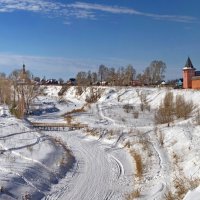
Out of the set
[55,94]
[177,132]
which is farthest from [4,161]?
[55,94]

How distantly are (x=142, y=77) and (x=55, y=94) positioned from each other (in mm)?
25098

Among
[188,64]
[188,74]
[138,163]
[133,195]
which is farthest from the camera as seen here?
[188,64]

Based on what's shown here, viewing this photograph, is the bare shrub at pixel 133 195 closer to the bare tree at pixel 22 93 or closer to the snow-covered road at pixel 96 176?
the snow-covered road at pixel 96 176

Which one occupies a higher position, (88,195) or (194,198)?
(194,198)

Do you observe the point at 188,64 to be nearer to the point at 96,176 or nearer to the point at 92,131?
the point at 92,131

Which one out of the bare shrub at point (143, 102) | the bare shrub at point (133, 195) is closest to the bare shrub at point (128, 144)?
the bare shrub at point (133, 195)

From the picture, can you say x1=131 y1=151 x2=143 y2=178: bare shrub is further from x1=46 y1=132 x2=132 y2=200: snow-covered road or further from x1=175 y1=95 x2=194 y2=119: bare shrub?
x1=175 y1=95 x2=194 y2=119: bare shrub

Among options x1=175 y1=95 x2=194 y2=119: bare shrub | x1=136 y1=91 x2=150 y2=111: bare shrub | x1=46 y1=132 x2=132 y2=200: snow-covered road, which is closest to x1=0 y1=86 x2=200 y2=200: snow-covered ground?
x1=46 y1=132 x2=132 y2=200: snow-covered road

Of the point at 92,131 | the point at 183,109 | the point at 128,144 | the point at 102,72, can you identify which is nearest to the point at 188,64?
the point at 183,109

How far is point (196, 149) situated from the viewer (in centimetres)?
2097

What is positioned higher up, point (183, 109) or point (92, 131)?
point (183, 109)

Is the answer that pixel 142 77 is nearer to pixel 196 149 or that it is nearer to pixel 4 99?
pixel 4 99

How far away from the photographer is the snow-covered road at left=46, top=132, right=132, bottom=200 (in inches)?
656

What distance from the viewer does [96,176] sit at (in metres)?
19.9
